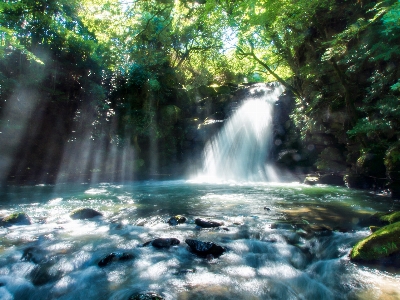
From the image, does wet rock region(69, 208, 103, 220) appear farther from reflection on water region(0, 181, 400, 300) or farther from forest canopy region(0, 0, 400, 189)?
forest canopy region(0, 0, 400, 189)

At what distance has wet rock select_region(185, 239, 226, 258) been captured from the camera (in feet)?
→ 14.9

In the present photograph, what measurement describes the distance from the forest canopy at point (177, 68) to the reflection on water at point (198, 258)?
4.11 metres

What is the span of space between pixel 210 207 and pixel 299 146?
33.7 feet

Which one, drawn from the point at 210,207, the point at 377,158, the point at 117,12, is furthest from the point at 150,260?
the point at 117,12

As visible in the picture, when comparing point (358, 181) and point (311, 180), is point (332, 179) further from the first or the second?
point (358, 181)

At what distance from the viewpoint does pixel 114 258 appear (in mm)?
4465

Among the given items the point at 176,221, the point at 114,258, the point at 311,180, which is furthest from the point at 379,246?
the point at 311,180

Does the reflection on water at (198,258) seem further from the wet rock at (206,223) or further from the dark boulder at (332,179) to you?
the dark boulder at (332,179)

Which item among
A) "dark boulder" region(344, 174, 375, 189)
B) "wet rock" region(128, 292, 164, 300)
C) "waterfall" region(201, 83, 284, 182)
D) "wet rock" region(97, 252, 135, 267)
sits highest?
"waterfall" region(201, 83, 284, 182)

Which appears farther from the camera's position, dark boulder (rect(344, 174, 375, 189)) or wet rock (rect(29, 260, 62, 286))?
dark boulder (rect(344, 174, 375, 189))

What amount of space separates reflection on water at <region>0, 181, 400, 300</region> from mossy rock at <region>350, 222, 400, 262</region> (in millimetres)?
224

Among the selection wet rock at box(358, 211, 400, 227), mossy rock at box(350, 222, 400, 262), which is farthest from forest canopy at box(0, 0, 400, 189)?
mossy rock at box(350, 222, 400, 262)

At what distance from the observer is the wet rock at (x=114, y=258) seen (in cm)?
429

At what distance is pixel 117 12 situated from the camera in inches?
437
